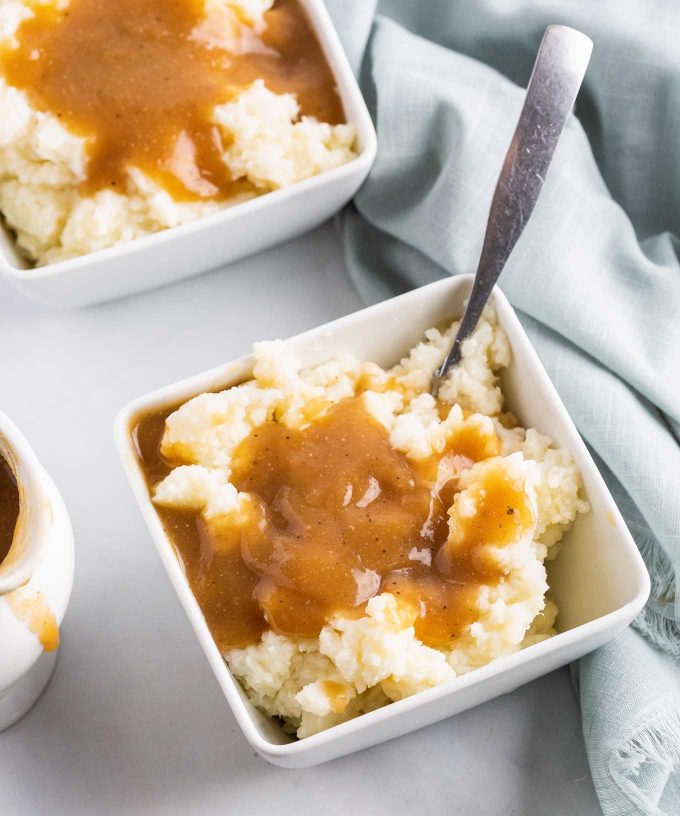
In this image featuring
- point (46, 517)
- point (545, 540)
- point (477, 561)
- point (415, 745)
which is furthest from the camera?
point (415, 745)

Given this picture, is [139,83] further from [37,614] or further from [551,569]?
[551,569]

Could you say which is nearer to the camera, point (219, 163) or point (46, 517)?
point (46, 517)

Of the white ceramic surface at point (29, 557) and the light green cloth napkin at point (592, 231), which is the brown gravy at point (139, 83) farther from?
the white ceramic surface at point (29, 557)

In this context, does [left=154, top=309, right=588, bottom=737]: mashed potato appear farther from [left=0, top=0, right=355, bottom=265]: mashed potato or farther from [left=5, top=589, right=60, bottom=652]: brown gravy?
[left=0, top=0, right=355, bottom=265]: mashed potato

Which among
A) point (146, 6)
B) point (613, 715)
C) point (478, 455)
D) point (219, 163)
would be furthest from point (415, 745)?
point (146, 6)

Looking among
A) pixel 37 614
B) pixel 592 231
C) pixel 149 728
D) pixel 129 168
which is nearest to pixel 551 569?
pixel 592 231

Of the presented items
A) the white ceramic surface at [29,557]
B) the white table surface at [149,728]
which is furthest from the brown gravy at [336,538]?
the white table surface at [149,728]

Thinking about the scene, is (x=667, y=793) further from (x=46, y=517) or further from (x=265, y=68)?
(x=265, y=68)
